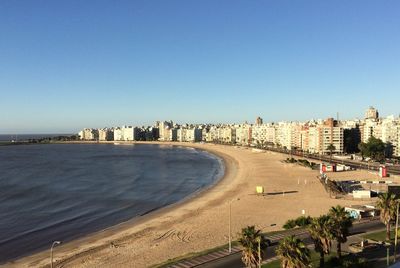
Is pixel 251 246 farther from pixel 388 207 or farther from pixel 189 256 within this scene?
pixel 388 207

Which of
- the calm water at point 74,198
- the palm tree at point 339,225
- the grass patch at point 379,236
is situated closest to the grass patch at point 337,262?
the palm tree at point 339,225

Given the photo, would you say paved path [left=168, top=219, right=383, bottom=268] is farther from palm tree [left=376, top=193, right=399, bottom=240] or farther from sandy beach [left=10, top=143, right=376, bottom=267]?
palm tree [left=376, top=193, right=399, bottom=240]

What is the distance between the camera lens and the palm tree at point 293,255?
85.6 ft

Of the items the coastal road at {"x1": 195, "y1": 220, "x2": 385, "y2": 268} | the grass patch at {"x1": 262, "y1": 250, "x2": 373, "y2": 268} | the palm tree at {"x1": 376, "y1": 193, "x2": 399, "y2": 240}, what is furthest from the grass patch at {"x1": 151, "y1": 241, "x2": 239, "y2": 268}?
the palm tree at {"x1": 376, "y1": 193, "x2": 399, "y2": 240}

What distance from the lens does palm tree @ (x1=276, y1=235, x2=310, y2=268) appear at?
26078mm

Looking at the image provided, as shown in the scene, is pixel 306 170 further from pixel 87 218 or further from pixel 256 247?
pixel 256 247

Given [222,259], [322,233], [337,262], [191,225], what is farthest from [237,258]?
[191,225]

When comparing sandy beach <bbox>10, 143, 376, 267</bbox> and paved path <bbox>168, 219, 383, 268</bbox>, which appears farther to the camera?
sandy beach <bbox>10, 143, 376, 267</bbox>

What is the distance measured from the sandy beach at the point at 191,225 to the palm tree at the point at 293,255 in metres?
16.3

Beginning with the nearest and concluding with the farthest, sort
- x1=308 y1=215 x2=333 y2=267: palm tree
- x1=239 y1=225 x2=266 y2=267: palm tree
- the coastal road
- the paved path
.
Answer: x1=239 y1=225 x2=266 y2=267: palm tree < x1=308 y1=215 x2=333 y2=267: palm tree < the coastal road < the paved path

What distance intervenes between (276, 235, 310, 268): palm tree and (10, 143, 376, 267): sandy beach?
53.6ft

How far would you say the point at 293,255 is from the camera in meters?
26.3

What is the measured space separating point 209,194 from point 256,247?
5237 cm

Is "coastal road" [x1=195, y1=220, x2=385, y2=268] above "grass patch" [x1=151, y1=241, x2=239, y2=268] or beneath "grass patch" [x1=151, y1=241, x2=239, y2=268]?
above
